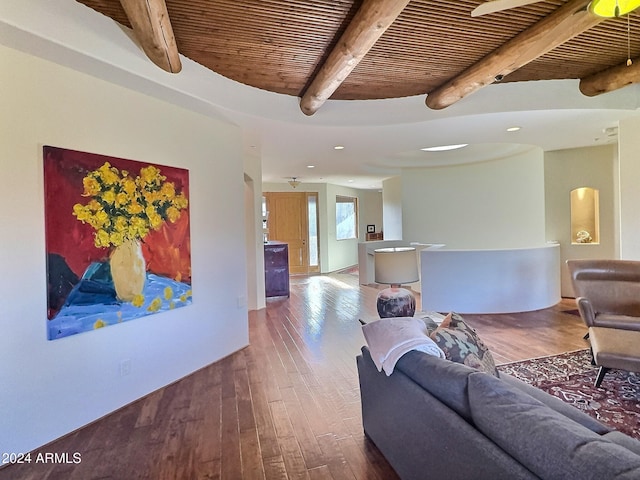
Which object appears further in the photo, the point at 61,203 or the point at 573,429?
the point at 61,203

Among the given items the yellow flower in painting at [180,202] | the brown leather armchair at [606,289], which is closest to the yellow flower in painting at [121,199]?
the yellow flower in painting at [180,202]

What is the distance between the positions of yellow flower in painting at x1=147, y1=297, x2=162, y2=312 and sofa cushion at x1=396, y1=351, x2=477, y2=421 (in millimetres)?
2204

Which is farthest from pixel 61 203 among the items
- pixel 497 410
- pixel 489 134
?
pixel 489 134

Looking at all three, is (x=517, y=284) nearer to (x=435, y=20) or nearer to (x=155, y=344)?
(x=435, y=20)

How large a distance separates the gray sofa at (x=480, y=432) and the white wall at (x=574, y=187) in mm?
5409

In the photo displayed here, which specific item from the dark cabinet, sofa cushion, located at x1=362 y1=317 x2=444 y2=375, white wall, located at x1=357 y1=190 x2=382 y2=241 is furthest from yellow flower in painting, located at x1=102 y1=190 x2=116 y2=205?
white wall, located at x1=357 y1=190 x2=382 y2=241

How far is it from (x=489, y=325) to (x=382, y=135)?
9.37 feet

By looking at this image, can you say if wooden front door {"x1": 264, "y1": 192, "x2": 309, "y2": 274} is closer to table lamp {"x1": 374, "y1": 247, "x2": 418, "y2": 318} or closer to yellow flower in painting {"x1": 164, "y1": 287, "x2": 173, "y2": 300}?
yellow flower in painting {"x1": 164, "y1": 287, "x2": 173, "y2": 300}

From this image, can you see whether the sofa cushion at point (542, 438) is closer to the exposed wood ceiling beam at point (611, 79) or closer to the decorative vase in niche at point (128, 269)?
the decorative vase in niche at point (128, 269)

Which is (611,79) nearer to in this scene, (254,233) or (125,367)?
(254,233)

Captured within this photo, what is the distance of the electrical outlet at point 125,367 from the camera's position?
280 cm

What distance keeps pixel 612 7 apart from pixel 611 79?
2.07 metres

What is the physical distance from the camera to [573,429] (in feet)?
3.38

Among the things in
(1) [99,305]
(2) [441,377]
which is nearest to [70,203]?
(1) [99,305]
